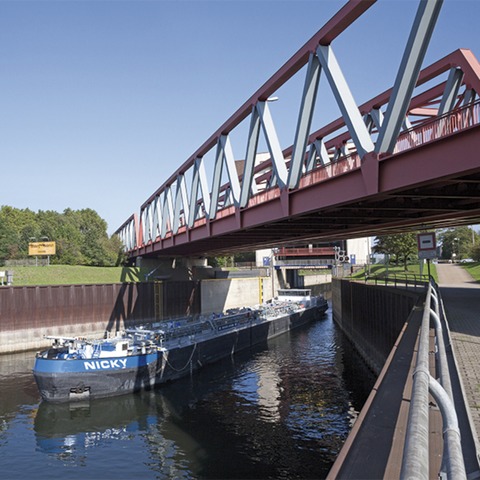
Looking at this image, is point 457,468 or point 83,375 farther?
point 83,375

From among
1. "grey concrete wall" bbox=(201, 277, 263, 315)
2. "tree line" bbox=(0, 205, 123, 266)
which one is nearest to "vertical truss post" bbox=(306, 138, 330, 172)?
"grey concrete wall" bbox=(201, 277, 263, 315)

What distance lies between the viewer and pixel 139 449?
60.5ft

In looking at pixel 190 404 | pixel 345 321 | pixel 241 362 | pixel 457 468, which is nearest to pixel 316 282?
pixel 345 321

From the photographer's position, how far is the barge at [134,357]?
24766mm

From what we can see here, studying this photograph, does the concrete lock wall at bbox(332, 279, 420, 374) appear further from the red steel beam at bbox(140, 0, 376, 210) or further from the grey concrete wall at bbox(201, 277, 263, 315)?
the grey concrete wall at bbox(201, 277, 263, 315)

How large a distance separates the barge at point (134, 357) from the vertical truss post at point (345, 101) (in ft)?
61.4

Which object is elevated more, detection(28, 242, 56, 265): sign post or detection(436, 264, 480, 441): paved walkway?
detection(28, 242, 56, 265): sign post

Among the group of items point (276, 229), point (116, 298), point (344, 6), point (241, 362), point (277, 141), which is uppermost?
point (344, 6)

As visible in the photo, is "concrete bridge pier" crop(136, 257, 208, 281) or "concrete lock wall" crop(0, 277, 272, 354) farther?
"concrete bridge pier" crop(136, 257, 208, 281)

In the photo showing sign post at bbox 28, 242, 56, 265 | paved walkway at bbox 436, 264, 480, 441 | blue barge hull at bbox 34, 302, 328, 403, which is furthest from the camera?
sign post at bbox 28, 242, 56, 265

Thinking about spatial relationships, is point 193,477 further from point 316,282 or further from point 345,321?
point 316,282

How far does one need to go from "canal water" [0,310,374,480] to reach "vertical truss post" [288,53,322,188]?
1124 cm

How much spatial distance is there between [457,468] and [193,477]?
15811mm

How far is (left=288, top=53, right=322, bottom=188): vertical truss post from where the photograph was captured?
19062 millimetres
